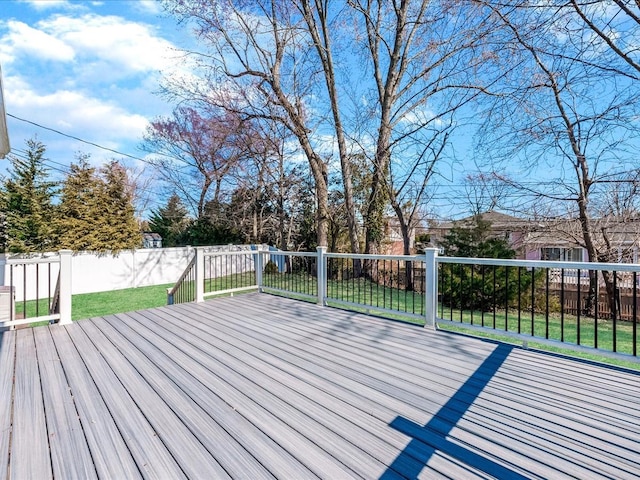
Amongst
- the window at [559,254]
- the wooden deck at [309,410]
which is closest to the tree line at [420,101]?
the window at [559,254]

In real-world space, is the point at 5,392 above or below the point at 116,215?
below

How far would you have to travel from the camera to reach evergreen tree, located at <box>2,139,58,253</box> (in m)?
9.12

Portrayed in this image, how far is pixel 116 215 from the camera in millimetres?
10469

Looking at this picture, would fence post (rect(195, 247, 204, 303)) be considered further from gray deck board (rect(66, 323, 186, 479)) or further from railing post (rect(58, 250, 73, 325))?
gray deck board (rect(66, 323, 186, 479))

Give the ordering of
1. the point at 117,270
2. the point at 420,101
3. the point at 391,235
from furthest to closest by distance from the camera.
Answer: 1. the point at 391,235
2. the point at 117,270
3. the point at 420,101

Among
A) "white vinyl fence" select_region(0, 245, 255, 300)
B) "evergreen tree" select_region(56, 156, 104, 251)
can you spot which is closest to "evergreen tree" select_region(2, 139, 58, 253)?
"evergreen tree" select_region(56, 156, 104, 251)

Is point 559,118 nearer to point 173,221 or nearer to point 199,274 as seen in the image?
point 199,274

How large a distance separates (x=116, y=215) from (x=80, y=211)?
951 mm

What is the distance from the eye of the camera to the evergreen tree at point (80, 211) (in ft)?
31.4

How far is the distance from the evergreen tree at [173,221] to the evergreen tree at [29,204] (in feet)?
19.9

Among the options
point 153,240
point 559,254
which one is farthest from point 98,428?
point 153,240

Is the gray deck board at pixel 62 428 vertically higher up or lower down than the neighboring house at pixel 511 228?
lower down

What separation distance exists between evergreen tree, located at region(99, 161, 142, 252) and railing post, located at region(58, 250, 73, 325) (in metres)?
6.91

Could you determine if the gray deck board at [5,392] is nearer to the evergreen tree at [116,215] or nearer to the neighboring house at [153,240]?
the evergreen tree at [116,215]
